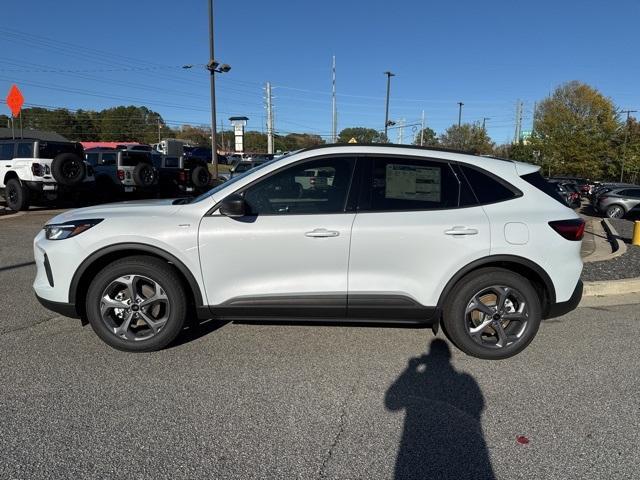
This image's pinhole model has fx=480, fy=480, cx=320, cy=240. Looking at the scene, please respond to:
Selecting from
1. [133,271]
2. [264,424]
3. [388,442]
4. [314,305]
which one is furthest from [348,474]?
[133,271]

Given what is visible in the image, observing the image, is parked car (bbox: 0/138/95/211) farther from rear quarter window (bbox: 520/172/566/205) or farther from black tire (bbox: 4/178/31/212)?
rear quarter window (bbox: 520/172/566/205)

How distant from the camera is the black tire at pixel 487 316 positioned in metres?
3.80

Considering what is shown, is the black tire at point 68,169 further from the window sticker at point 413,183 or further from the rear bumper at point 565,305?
the rear bumper at point 565,305

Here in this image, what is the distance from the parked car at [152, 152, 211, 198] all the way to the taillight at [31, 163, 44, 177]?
A: 4.52 meters

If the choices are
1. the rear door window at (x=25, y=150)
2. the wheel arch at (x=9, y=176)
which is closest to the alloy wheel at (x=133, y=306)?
the rear door window at (x=25, y=150)

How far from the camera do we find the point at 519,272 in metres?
3.94

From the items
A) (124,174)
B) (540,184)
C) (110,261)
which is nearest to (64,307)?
(110,261)

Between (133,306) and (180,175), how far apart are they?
14978mm

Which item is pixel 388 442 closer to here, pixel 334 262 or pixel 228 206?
pixel 334 262

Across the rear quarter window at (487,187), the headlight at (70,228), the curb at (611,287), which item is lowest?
the curb at (611,287)

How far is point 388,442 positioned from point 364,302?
117 centimetres

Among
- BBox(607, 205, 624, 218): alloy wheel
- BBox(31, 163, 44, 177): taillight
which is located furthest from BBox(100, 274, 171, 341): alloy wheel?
BBox(607, 205, 624, 218): alloy wheel

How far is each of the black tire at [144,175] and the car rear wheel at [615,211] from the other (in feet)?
58.9

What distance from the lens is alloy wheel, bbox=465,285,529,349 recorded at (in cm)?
384
